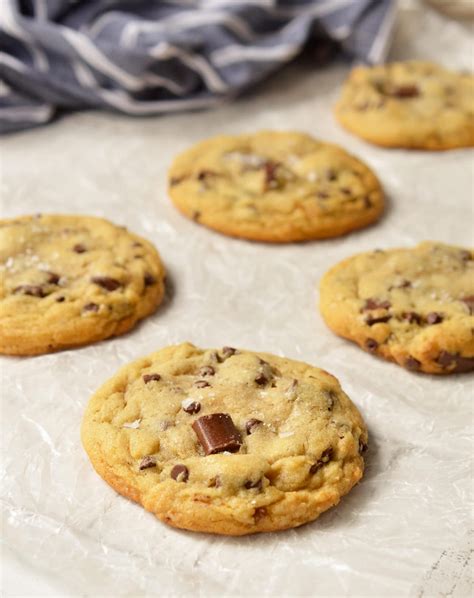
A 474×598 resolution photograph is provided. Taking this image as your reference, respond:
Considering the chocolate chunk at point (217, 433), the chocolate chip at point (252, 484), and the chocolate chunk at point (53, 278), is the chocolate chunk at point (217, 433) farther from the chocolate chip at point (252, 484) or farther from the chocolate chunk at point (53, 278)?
the chocolate chunk at point (53, 278)

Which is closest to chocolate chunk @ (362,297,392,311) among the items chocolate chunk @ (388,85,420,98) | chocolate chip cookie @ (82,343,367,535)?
chocolate chip cookie @ (82,343,367,535)

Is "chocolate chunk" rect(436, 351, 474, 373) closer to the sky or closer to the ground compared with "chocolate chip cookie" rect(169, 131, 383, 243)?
closer to the sky

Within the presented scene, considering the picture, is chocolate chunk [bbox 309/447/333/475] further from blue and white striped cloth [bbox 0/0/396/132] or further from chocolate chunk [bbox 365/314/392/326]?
blue and white striped cloth [bbox 0/0/396/132]

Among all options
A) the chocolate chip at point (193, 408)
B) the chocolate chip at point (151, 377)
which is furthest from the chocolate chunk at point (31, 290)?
the chocolate chip at point (193, 408)

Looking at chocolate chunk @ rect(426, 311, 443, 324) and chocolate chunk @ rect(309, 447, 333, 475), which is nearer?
chocolate chunk @ rect(309, 447, 333, 475)

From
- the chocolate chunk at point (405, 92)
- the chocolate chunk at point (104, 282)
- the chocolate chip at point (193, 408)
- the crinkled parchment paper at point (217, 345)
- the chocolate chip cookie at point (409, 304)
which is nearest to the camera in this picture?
the crinkled parchment paper at point (217, 345)

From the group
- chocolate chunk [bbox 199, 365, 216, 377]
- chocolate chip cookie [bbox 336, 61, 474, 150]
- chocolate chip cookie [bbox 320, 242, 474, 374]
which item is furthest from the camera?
chocolate chip cookie [bbox 336, 61, 474, 150]

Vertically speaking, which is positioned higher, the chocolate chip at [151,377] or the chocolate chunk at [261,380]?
the chocolate chunk at [261,380]
